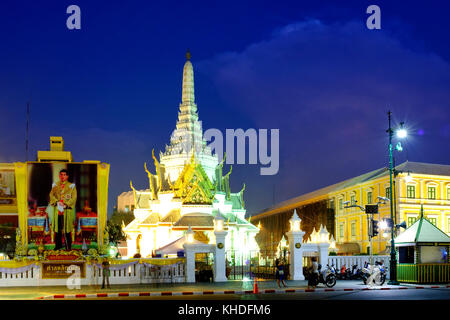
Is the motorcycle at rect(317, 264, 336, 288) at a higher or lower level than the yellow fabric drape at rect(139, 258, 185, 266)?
lower

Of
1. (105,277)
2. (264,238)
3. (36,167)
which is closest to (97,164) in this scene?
(36,167)

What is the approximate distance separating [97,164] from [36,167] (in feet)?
9.68

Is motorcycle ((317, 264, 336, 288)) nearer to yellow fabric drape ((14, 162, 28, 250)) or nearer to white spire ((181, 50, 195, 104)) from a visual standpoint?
yellow fabric drape ((14, 162, 28, 250))

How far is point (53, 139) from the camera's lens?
33.4 metres

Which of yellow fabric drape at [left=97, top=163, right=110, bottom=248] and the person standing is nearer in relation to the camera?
the person standing

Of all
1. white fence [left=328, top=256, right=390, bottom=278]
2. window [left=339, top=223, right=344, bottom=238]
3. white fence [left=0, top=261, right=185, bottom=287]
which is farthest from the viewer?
window [left=339, top=223, right=344, bottom=238]

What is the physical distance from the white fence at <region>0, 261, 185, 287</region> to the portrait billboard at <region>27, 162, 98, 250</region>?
1.40 m

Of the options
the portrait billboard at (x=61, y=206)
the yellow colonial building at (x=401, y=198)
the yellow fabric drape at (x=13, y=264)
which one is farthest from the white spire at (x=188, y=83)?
the yellow fabric drape at (x=13, y=264)

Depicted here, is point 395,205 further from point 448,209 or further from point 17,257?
point 17,257

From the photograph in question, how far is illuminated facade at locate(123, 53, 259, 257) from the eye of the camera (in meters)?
51.5

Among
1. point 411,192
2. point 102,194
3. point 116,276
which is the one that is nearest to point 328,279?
point 116,276

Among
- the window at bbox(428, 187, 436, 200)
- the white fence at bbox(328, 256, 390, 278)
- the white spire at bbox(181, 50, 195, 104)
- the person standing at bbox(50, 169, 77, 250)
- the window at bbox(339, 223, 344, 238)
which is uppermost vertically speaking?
the white spire at bbox(181, 50, 195, 104)

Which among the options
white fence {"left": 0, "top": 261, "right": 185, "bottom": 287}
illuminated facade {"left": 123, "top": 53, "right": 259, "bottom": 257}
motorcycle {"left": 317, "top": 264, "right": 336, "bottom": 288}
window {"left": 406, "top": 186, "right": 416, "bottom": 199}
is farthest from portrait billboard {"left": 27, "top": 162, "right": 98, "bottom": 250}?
window {"left": 406, "top": 186, "right": 416, "bottom": 199}

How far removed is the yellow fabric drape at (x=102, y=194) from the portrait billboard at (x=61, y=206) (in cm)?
18
